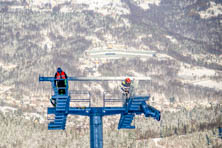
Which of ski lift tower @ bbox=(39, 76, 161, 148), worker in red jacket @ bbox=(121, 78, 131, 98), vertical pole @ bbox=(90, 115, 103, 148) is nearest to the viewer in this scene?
ski lift tower @ bbox=(39, 76, 161, 148)

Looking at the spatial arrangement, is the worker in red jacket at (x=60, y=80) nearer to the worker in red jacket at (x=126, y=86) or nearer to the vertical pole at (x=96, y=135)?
the vertical pole at (x=96, y=135)

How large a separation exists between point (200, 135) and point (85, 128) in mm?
66174

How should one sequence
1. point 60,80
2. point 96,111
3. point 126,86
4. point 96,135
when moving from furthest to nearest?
1. point 126,86
2. point 96,111
3. point 96,135
4. point 60,80

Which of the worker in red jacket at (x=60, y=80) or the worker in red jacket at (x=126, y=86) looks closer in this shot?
the worker in red jacket at (x=60, y=80)

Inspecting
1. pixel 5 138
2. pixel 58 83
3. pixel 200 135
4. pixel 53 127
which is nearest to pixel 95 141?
pixel 53 127

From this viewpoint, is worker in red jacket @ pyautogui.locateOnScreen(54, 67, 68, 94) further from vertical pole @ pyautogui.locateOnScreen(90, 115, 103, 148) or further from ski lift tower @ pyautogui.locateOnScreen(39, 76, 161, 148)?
vertical pole @ pyautogui.locateOnScreen(90, 115, 103, 148)

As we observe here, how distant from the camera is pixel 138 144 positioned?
569ft

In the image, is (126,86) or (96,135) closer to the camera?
(96,135)

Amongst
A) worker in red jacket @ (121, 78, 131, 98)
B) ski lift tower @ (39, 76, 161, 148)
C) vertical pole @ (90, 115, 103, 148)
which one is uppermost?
worker in red jacket @ (121, 78, 131, 98)

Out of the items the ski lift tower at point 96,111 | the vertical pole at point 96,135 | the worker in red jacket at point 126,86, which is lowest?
the vertical pole at point 96,135

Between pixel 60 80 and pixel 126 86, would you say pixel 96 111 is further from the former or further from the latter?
pixel 60 80

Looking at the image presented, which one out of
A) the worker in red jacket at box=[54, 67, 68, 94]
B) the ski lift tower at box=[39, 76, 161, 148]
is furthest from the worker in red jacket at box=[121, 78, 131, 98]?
the worker in red jacket at box=[54, 67, 68, 94]

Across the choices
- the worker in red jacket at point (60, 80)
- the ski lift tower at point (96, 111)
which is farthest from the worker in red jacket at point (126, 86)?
the worker in red jacket at point (60, 80)

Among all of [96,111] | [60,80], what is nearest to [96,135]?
[96,111]
